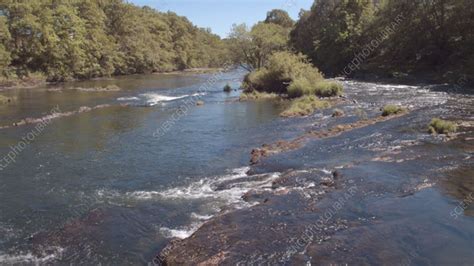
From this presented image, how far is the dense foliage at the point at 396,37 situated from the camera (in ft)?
193

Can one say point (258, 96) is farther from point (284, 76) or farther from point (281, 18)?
point (281, 18)

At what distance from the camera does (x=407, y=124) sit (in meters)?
28.8

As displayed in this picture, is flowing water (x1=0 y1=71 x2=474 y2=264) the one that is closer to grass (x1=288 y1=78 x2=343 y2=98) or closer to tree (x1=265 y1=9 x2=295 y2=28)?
grass (x1=288 y1=78 x2=343 y2=98)

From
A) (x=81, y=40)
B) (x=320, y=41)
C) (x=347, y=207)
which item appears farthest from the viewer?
(x=81, y=40)

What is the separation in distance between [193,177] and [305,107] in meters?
19.9

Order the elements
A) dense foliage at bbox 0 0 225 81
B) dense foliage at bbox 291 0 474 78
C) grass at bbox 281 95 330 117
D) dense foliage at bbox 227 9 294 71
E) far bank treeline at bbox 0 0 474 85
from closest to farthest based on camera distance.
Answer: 1. grass at bbox 281 95 330 117
2. dense foliage at bbox 291 0 474 78
3. far bank treeline at bbox 0 0 474 85
4. dense foliage at bbox 227 9 294 71
5. dense foliage at bbox 0 0 225 81

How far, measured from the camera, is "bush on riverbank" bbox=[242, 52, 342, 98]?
47219 mm

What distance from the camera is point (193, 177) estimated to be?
21.0m

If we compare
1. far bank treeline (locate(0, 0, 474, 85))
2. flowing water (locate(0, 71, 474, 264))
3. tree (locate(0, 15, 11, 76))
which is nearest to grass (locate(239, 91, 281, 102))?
far bank treeline (locate(0, 0, 474, 85))

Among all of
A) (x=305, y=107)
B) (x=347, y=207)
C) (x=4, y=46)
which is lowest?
(x=347, y=207)

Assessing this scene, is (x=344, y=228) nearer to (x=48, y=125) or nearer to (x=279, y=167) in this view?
(x=279, y=167)

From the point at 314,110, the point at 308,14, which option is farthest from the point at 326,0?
the point at 314,110

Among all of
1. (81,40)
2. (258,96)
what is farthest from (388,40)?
(81,40)

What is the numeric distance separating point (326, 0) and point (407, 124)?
6307 centimetres
